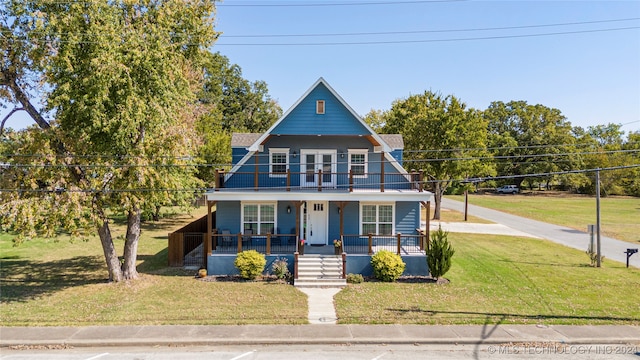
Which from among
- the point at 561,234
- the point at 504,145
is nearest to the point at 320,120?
the point at 561,234

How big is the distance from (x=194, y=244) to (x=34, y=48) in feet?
42.8

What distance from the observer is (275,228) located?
20.0 metres

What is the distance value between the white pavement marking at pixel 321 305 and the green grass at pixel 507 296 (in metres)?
0.35

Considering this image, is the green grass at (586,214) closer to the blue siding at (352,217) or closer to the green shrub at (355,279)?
the blue siding at (352,217)

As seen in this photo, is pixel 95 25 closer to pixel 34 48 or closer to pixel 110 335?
pixel 34 48

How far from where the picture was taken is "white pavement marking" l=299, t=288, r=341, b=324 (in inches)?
504

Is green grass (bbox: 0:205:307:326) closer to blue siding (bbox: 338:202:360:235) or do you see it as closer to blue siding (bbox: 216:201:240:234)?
blue siding (bbox: 216:201:240:234)

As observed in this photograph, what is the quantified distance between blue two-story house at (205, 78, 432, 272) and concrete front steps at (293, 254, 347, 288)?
5.15ft

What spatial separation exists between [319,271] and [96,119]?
11030 millimetres

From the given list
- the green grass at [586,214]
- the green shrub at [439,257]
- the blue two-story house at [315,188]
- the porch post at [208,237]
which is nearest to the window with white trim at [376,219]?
the blue two-story house at [315,188]

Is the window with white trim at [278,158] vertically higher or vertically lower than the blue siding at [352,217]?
higher

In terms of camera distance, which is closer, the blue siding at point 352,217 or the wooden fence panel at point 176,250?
the wooden fence panel at point 176,250

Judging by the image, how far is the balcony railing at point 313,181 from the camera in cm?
1900

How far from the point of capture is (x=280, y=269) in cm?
1712
